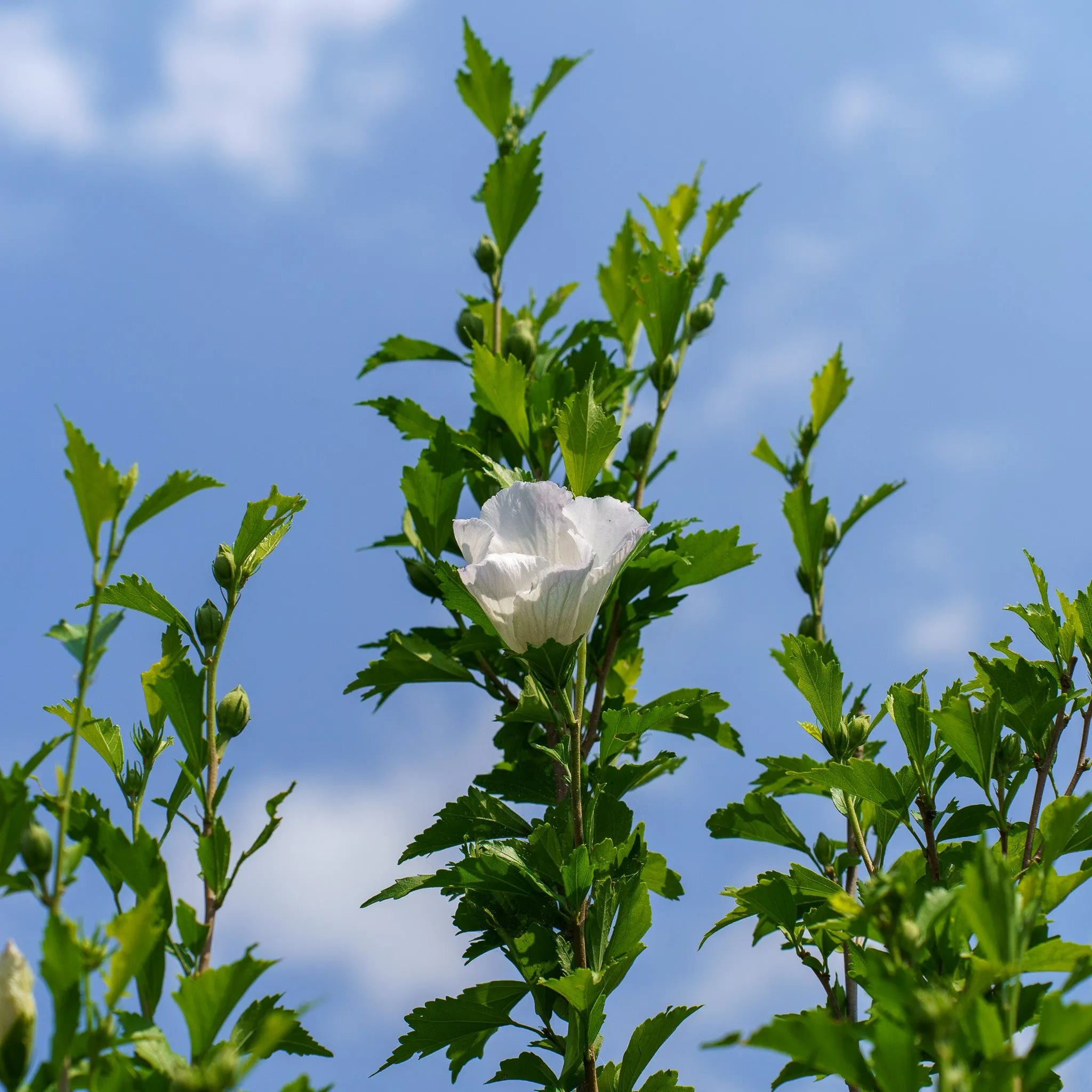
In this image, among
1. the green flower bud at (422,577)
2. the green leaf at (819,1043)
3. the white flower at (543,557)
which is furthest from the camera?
the green flower bud at (422,577)

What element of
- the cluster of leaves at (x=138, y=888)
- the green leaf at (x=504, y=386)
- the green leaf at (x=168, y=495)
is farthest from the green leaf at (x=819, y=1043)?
the green leaf at (x=504, y=386)

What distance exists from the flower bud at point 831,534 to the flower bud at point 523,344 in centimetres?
91

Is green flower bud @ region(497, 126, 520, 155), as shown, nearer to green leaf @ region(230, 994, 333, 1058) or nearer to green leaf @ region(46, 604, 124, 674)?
green leaf @ region(46, 604, 124, 674)

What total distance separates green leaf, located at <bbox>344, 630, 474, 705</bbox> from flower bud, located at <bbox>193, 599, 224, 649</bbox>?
590 millimetres

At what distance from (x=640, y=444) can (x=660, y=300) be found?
0.36m

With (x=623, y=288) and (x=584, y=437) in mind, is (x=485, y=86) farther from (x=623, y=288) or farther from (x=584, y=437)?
(x=584, y=437)

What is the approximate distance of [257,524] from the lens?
1706 millimetres

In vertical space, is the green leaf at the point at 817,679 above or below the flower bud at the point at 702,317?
below

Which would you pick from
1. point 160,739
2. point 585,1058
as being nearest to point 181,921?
point 160,739

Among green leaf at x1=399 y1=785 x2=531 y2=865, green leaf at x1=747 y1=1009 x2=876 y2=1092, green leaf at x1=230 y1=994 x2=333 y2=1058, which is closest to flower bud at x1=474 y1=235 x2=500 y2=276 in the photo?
green leaf at x1=399 y1=785 x2=531 y2=865

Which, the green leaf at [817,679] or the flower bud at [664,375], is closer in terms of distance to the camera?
the green leaf at [817,679]

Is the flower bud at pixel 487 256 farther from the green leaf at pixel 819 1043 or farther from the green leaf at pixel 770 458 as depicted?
the green leaf at pixel 819 1043

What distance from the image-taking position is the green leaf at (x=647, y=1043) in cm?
179

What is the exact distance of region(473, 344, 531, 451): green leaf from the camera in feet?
7.22
